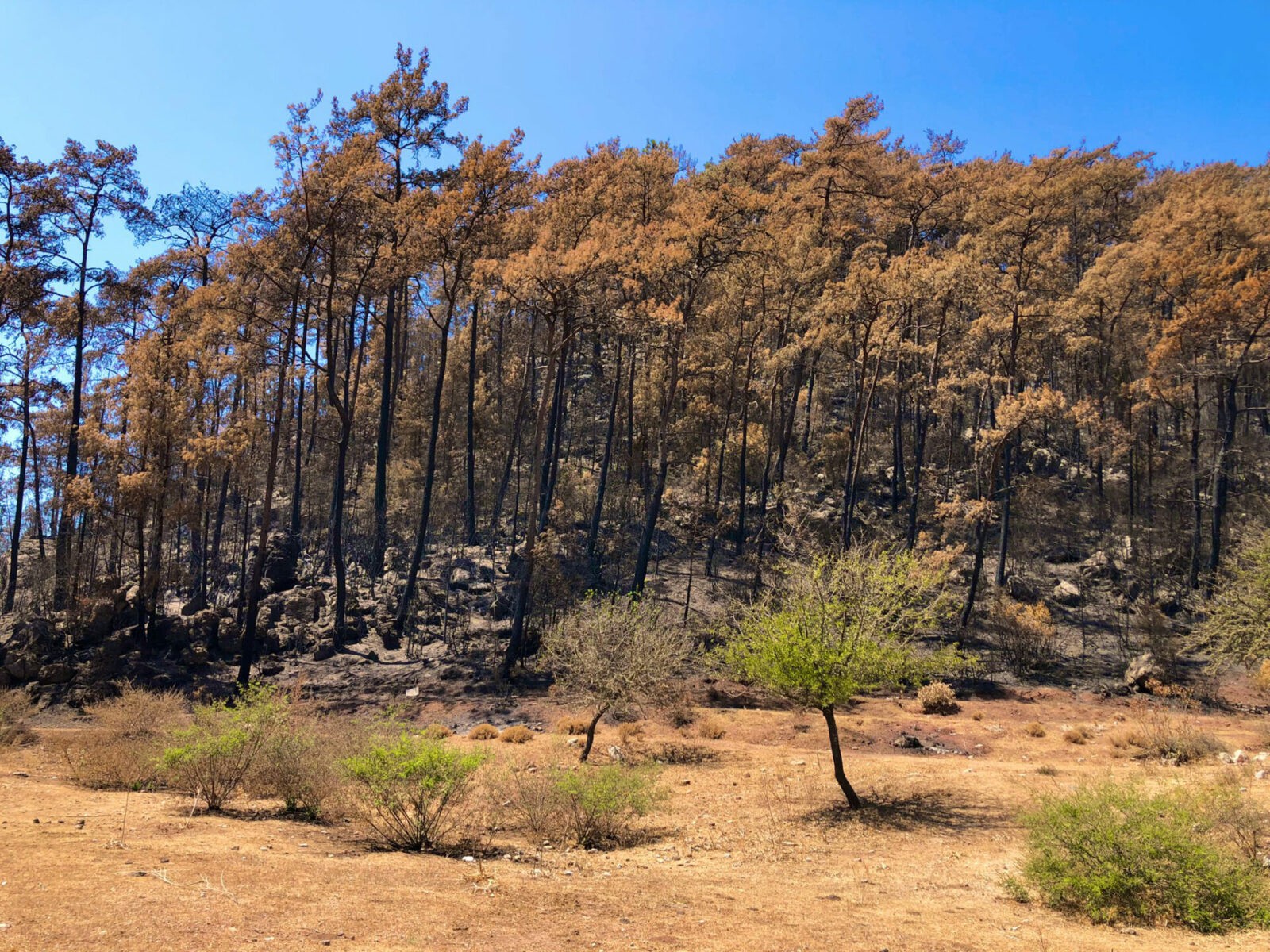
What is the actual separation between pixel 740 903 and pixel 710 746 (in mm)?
11323

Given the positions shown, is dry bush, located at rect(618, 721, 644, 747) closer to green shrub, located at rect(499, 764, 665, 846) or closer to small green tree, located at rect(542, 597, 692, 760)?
small green tree, located at rect(542, 597, 692, 760)

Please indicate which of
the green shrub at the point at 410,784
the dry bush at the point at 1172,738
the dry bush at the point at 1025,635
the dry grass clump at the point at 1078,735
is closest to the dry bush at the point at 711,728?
the dry grass clump at the point at 1078,735

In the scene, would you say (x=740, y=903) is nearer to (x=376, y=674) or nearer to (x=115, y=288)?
(x=376, y=674)

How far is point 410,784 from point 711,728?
12563 mm

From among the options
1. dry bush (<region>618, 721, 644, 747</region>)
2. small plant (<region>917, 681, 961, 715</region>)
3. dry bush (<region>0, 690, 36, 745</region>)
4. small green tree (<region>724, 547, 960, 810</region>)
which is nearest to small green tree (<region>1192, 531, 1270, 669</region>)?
small green tree (<region>724, 547, 960, 810</region>)

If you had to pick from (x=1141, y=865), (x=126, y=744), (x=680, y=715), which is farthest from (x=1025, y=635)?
(x=126, y=744)

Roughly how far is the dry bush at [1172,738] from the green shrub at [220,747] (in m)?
20.3

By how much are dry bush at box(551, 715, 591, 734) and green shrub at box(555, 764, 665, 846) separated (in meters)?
8.67

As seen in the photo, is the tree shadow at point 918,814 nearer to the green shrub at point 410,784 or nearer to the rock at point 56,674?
the green shrub at point 410,784

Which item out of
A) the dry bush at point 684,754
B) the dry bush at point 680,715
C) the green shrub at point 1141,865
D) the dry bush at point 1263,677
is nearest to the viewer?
the green shrub at point 1141,865

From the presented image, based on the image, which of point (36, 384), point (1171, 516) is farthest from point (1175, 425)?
point (36, 384)

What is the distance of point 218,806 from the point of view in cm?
1389

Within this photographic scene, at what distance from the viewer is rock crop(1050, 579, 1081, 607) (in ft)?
106

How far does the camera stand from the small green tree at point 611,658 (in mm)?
18797
